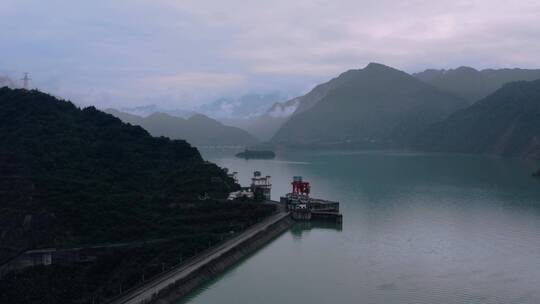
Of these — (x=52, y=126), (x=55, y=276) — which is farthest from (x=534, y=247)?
(x=52, y=126)

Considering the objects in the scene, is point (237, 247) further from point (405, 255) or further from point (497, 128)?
point (497, 128)

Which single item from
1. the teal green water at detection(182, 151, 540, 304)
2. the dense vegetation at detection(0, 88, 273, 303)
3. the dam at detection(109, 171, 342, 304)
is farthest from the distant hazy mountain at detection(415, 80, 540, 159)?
the dense vegetation at detection(0, 88, 273, 303)

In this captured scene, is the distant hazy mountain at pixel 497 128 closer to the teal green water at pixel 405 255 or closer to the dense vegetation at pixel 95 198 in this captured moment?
the teal green water at pixel 405 255

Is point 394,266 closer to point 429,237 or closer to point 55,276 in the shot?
point 429,237

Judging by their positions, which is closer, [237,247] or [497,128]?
[237,247]

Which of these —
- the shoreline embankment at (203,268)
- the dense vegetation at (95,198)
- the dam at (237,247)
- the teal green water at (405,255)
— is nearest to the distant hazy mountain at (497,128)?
the teal green water at (405,255)

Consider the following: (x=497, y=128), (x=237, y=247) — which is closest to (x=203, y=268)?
(x=237, y=247)
